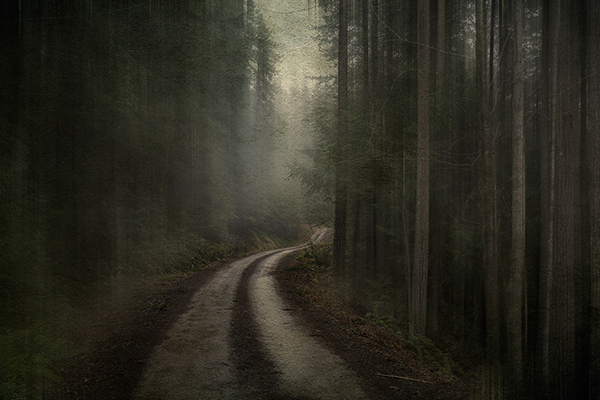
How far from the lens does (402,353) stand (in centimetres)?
639

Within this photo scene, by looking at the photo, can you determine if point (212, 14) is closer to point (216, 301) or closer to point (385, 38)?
point (385, 38)

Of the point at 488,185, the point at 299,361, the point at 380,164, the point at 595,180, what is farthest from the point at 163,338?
the point at 595,180

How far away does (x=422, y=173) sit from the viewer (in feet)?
27.1

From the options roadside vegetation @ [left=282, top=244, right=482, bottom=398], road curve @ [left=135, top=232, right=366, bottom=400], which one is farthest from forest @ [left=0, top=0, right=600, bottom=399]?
road curve @ [left=135, top=232, right=366, bottom=400]

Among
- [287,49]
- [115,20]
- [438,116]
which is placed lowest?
[438,116]

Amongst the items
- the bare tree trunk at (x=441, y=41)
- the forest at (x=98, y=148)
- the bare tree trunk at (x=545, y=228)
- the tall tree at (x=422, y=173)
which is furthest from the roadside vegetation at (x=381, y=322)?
the bare tree trunk at (x=441, y=41)

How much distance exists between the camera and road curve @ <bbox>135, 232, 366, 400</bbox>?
432 cm

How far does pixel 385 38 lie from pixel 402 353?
11.2 m

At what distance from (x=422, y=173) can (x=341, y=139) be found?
356 centimetres

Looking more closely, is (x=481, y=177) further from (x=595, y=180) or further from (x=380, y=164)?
(x=380, y=164)

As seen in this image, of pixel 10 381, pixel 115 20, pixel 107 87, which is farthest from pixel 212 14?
pixel 10 381

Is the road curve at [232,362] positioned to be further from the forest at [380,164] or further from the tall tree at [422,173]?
the tall tree at [422,173]

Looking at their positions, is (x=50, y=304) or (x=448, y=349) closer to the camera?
(x=50, y=304)

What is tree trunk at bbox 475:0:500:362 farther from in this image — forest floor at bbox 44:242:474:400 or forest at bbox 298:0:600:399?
forest floor at bbox 44:242:474:400
